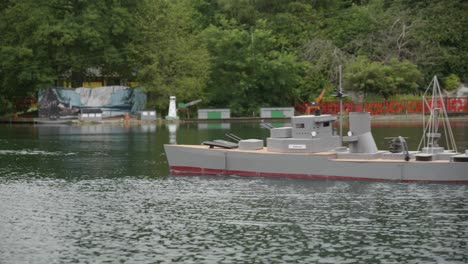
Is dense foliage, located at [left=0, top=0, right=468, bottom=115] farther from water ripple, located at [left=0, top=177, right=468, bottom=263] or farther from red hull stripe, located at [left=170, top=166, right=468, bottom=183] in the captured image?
water ripple, located at [left=0, top=177, right=468, bottom=263]

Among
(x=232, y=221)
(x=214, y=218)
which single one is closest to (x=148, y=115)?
(x=214, y=218)

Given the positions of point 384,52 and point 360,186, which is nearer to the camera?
point 360,186

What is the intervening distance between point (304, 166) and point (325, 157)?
1.22m

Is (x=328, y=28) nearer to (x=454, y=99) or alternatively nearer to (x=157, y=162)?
(x=454, y=99)

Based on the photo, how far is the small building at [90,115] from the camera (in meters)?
97.0

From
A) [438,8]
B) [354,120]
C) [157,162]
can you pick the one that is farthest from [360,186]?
[438,8]

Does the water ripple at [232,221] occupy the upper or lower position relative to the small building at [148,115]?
lower

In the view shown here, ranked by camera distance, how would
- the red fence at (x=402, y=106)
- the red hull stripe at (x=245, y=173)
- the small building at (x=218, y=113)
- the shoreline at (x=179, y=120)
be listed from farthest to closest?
the small building at (x=218, y=113), the red fence at (x=402, y=106), the shoreline at (x=179, y=120), the red hull stripe at (x=245, y=173)

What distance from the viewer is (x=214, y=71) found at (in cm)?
10000

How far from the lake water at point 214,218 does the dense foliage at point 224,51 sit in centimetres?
4649

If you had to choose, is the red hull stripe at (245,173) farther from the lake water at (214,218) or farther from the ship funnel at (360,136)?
the ship funnel at (360,136)

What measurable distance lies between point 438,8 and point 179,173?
6480 cm

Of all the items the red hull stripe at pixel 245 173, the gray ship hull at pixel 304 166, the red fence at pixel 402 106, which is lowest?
the red hull stripe at pixel 245 173

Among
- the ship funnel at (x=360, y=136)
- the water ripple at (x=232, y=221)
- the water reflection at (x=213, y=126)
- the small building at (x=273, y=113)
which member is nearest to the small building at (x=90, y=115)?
the water reflection at (x=213, y=126)
